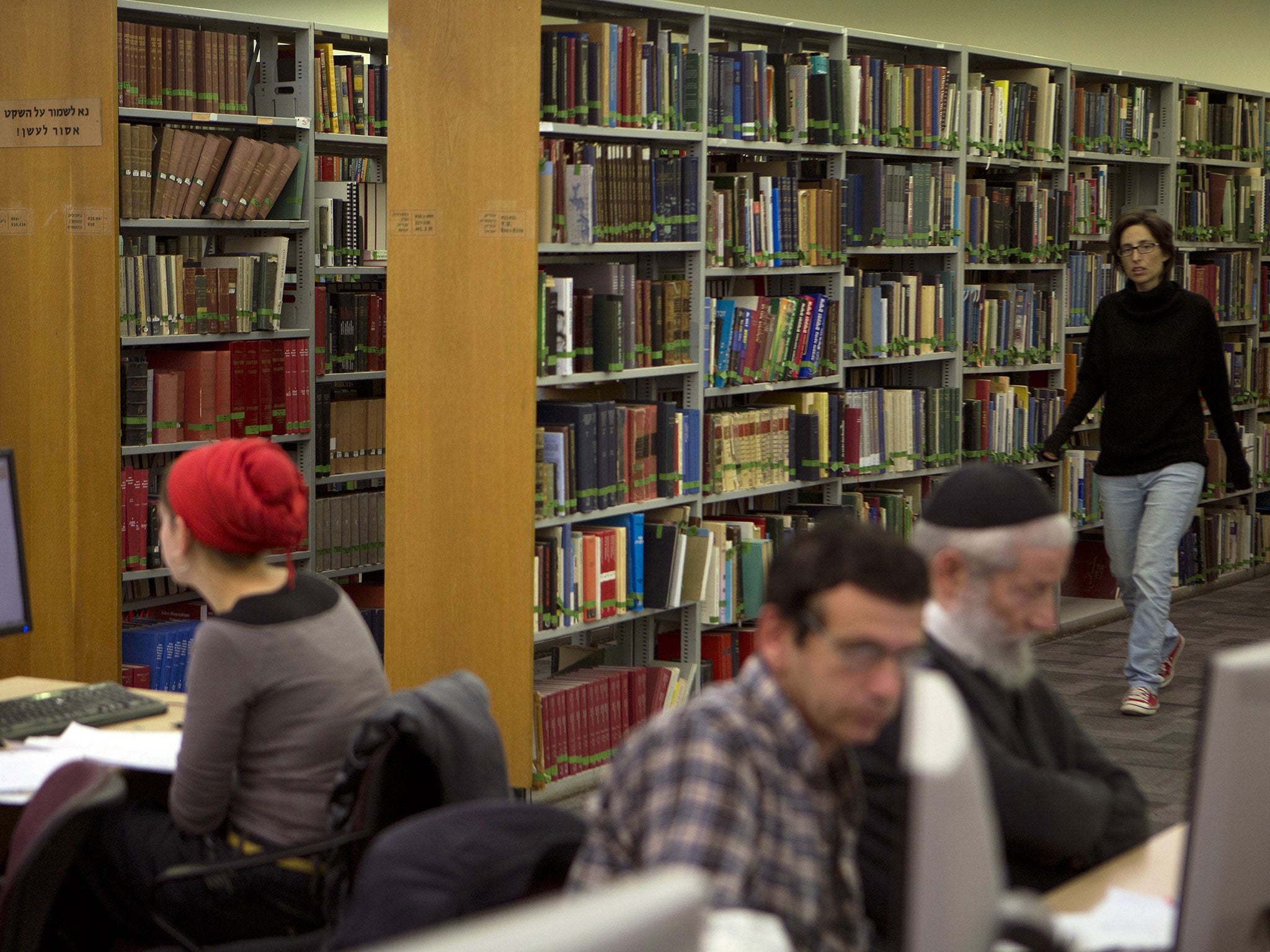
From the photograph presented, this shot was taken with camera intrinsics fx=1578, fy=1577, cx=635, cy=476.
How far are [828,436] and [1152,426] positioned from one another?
3.78 feet

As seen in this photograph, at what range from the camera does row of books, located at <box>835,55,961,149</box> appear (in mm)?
5871

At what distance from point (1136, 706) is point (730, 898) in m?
4.58

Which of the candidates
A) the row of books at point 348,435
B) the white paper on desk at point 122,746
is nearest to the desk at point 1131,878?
the white paper on desk at point 122,746

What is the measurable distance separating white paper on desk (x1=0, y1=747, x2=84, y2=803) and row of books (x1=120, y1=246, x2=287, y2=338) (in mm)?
2711

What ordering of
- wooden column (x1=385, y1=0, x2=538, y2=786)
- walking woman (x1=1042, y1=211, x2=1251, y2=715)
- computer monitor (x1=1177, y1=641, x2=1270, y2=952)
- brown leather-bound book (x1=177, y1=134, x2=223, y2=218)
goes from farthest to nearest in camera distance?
1. walking woman (x1=1042, y1=211, x2=1251, y2=715)
2. brown leather-bound book (x1=177, y1=134, x2=223, y2=218)
3. wooden column (x1=385, y1=0, x2=538, y2=786)
4. computer monitor (x1=1177, y1=641, x2=1270, y2=952)

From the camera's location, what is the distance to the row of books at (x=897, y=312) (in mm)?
5961

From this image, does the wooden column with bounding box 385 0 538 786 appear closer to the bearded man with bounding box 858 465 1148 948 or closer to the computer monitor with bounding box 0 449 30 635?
the computer monitor with bounding box 0 449 30 635

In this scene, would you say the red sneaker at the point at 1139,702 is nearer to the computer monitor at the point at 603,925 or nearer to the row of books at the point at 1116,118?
the row of books at the point at 1116,118

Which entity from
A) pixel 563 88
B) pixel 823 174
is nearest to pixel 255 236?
pixel 563 88

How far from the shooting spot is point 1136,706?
18.9 ft

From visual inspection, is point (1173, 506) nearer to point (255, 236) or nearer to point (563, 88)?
point (563, 88)

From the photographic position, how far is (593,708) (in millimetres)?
4945

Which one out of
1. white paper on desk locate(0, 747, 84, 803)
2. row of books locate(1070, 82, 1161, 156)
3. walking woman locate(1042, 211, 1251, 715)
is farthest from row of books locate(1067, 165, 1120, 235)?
white paper on desk locate(0, 747, 84, 803)

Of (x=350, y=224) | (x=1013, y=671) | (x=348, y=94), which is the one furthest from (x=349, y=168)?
(x=1013, y=671)
